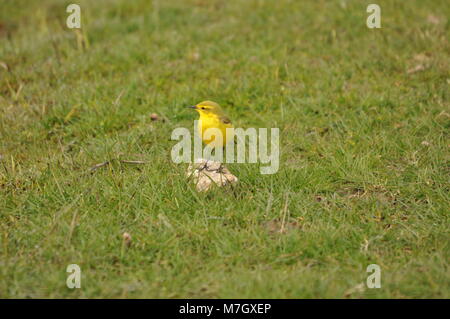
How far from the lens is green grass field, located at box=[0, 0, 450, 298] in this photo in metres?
3.27

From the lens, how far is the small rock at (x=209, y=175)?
3.98m

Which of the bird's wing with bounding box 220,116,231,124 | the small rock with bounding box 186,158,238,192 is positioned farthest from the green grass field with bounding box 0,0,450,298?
the bird's wing with bounding box 220,116,231,124

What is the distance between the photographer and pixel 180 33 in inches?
286

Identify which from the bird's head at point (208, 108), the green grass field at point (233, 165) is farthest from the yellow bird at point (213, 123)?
the green grass field at point (233, 165)

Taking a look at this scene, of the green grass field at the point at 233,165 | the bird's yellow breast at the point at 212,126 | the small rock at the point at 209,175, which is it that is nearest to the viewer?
the green grass field at the point at 233,165

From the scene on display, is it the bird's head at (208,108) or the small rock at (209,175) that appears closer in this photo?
the small rock at (209,175)

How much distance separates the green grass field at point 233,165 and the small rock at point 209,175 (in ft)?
0.32

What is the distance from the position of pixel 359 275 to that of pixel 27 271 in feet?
7.22

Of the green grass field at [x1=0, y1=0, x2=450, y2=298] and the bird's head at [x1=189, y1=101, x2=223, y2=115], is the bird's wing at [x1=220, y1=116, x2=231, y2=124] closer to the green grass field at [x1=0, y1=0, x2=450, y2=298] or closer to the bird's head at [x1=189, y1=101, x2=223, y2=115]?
the bird's head at [x1=189, y1=101, x2=223, y2=115]

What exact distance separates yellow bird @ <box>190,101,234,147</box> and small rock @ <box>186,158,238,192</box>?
0.82 m

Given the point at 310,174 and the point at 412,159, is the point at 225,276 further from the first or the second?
the point at 412,159

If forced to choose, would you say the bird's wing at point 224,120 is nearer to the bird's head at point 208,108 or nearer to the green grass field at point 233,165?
the bird's head at point 208,108
